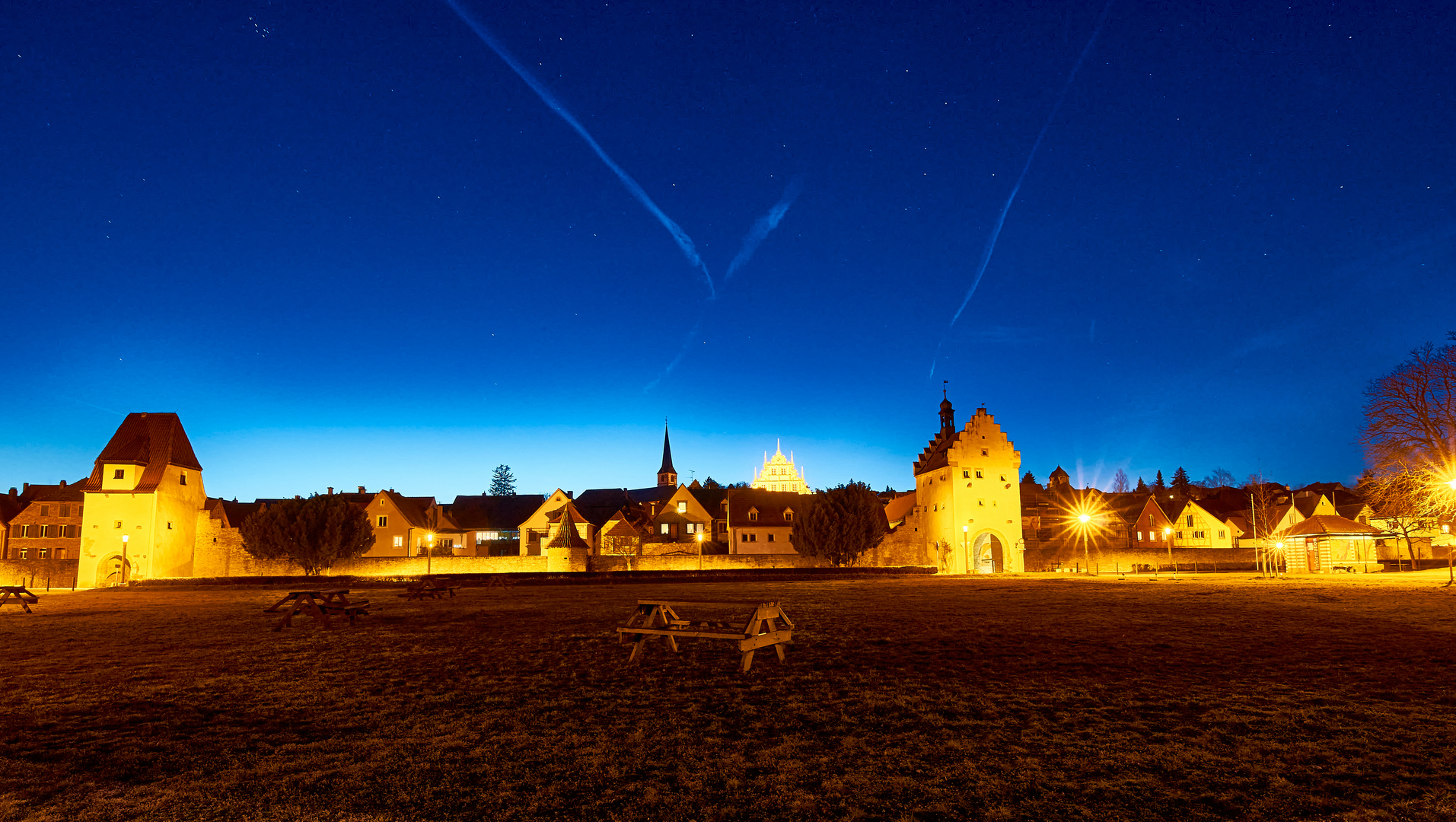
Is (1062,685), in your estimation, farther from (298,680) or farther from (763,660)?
(298,680)

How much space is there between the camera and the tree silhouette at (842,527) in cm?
5422

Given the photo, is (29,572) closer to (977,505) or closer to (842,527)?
(842,527)

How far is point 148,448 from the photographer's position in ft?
168

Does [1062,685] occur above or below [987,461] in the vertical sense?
below

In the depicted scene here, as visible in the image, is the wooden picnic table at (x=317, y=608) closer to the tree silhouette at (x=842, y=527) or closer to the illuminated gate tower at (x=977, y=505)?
the tree silhouette at (x=842, y=527)

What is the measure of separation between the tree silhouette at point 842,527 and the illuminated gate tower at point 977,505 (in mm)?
4973

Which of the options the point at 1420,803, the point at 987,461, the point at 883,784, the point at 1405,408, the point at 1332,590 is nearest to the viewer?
the point at 1420,803

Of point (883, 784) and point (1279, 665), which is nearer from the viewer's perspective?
point (883, 784)

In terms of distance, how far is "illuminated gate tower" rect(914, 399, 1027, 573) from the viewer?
185 feet

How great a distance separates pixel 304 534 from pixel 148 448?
11523 millimetres

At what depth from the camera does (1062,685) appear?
9961 mm

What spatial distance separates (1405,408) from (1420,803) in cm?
3739

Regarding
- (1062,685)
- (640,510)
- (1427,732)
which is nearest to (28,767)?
(1062,685)

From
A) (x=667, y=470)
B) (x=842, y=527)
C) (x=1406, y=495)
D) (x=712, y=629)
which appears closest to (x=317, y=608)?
(x=712, y=629)
